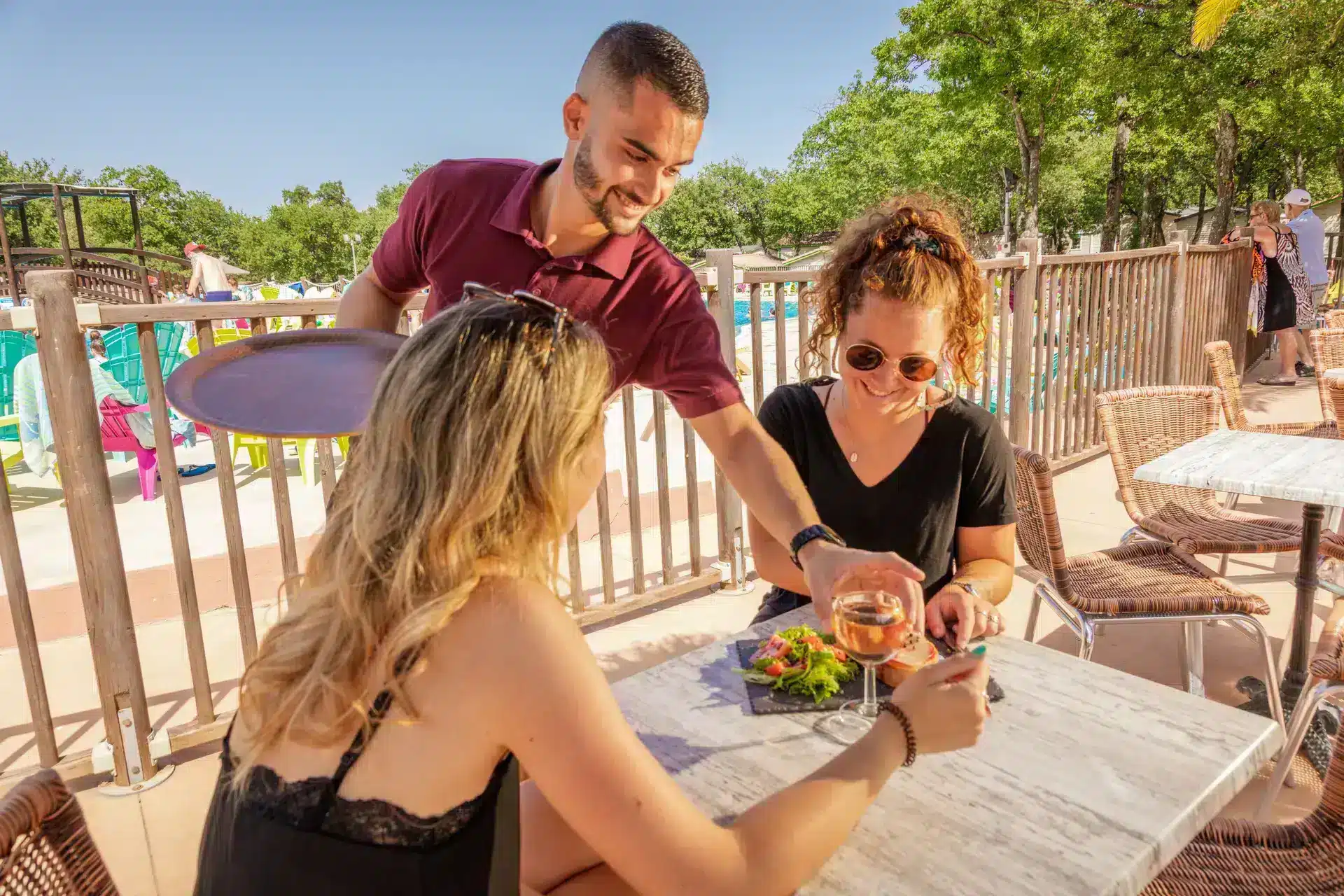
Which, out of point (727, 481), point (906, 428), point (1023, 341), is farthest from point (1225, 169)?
point (906, 428)

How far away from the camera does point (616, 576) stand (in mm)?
4934

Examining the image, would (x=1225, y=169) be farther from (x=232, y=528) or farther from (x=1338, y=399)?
(x=232, y=528)

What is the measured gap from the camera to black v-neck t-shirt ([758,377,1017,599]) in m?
2.39

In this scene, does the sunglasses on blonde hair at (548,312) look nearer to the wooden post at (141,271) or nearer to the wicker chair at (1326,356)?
the wicker chair at (1326,356)

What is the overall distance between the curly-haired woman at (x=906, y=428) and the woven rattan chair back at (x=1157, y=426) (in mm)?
2168

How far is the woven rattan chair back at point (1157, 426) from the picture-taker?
13.8 ft

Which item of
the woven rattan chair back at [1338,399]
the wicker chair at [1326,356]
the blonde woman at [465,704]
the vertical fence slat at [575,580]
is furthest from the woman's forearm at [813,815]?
the wicker chair at [1326,356]

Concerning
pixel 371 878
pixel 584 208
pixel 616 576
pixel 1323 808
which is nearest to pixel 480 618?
pixel 371 878

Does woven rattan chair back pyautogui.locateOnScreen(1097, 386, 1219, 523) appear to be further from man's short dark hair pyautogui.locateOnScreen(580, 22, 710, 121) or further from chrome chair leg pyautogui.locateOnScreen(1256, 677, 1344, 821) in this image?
man's short dark hair pyautogui.locateOnScreen(580, 22, 710, 121)

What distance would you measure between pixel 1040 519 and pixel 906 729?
2198mm

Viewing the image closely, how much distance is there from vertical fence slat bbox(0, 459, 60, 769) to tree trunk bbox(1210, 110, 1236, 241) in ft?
65.2

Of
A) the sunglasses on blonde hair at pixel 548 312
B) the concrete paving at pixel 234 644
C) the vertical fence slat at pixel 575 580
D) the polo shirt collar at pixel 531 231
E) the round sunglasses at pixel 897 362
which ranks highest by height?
the polo shirt collar at pixel 531 231

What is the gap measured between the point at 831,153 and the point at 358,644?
2294 inches

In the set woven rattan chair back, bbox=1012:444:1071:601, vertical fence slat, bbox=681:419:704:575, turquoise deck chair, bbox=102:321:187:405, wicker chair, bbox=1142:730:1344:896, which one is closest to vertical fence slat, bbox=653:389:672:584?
vertical fence slat, bbox=681:419:704:575
